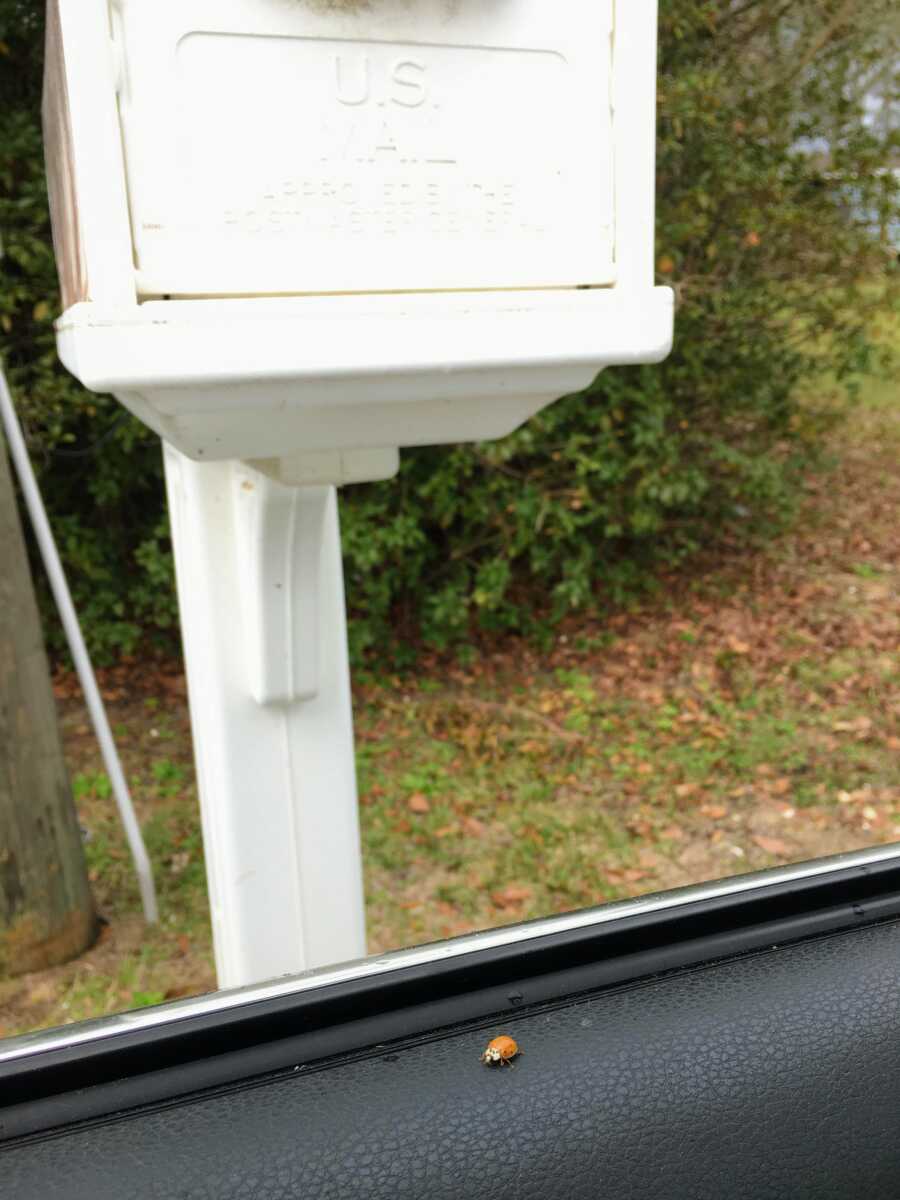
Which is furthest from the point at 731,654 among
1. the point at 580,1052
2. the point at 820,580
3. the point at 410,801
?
the point at 580,1052

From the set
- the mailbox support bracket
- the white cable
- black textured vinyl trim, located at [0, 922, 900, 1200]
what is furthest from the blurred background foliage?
black textured vinyl trim, located at [0, 922, 900, 1200]

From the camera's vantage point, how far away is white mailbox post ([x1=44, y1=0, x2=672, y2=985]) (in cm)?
106

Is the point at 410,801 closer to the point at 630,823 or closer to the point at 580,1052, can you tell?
the point at 630,823

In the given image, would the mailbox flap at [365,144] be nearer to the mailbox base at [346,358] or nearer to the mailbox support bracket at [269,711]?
the mailbox base at [346,358]

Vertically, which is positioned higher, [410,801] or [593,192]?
[593,192]

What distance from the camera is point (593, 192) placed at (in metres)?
1.19

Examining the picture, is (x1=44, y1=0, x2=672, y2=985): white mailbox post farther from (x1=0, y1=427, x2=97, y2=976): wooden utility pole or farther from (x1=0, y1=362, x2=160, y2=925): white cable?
(x1=0, y1=362, x2=160, y2=925): white cable

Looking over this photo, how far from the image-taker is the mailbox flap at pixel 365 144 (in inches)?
41.6

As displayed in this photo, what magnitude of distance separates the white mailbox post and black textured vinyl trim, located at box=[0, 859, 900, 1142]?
0.63 m

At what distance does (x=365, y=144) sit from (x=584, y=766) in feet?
11.4

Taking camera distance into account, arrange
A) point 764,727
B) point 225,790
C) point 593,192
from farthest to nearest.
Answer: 1. point 764,727
2. point 225,790
3. point 593,192

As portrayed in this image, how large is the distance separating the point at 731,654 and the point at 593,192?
160 inches

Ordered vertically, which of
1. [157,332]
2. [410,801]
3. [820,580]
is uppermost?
[157,332]

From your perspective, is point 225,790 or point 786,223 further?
point 786,223
